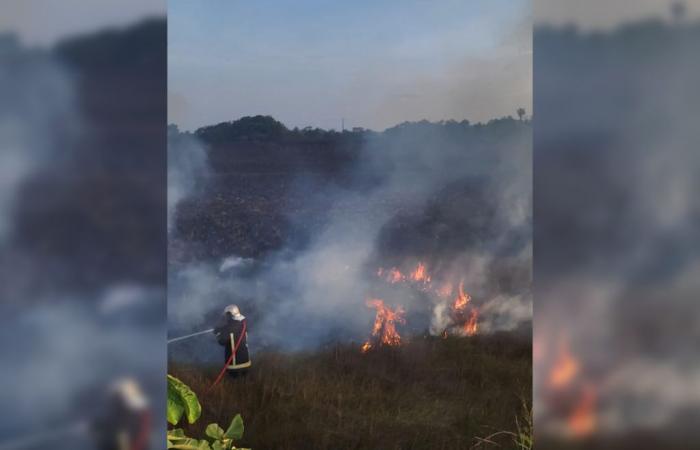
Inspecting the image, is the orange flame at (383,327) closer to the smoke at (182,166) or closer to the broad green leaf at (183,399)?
the broad green leaf at (183,399)

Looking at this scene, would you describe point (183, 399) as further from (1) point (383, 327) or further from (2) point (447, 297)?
(2) point (447, 297)

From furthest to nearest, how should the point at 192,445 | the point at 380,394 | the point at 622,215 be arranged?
the point at 380,394 < the point at 192,445 < the point at 622,215

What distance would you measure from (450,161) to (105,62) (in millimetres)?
2046

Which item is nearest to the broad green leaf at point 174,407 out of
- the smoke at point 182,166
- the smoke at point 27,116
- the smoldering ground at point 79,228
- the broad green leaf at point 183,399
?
the broad green leaf at point 183,399

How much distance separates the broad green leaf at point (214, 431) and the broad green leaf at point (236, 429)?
3cm

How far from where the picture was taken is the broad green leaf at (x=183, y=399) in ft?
12.5

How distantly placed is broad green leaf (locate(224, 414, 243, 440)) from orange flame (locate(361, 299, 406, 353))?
28.9 inches

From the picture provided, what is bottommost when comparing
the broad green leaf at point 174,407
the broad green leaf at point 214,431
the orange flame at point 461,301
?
the broad green leaf at point 214,431

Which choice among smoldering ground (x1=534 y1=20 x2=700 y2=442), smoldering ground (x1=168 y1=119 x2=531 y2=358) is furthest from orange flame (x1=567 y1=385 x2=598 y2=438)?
smoldering ground (x1=168 y1=119 x2=531 y2=358)

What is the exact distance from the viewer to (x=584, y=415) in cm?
336

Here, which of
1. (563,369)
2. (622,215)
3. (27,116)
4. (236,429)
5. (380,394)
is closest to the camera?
(27,116)

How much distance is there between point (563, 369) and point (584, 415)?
0.24 m

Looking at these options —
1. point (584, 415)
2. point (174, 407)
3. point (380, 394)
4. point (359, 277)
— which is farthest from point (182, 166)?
point (584, 415)

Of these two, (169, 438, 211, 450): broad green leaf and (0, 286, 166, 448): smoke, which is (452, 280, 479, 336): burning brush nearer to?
(169, 438, 211, 450): broad green leaf
